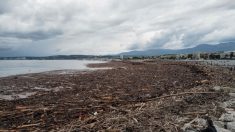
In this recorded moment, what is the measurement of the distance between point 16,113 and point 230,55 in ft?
286

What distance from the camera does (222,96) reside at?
37.1 ft

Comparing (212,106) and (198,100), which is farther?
(198,100)

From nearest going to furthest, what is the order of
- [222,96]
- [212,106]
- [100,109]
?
[212,106], [100,109], [222,96]

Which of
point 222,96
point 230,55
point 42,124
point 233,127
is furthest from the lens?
point 230,55

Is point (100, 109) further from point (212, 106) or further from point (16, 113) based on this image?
point (212, 106)

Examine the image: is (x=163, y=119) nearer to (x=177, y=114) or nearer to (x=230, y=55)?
(x=177, y=114)

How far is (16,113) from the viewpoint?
10.7 meters

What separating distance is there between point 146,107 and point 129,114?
1.23 metres

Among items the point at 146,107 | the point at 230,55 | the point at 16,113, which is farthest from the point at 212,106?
the point at 230,55

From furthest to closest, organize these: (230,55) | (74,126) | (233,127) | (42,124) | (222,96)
Answer: (230,55), (222,96), (42,124), (74,126), (233,127)

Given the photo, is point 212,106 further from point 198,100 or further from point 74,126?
point 74,126

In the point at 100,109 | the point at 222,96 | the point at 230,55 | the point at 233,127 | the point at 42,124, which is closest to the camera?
the point at 233,127

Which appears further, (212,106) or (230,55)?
(230,55)

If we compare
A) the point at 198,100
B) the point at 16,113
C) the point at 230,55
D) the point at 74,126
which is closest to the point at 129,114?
the point at 74,126
